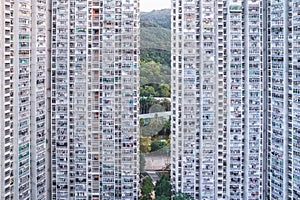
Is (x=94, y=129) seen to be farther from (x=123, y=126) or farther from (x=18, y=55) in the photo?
(x=18, y=55)

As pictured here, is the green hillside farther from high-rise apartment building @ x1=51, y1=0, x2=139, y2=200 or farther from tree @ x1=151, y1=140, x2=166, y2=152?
tree @ x1=151, y1=140, x2=166, y2=152

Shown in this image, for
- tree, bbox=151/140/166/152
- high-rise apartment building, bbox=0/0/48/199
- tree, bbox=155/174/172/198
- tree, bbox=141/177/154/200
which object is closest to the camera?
high-rise apartment building, bbox=0/0/48/199

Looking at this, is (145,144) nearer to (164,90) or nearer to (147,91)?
(147,91)

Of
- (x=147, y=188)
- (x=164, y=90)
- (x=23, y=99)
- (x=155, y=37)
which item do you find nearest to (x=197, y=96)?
(x=164, y=90)

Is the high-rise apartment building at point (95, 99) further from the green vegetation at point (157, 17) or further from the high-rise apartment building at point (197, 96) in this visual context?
the green vegetation at point (157, 17)

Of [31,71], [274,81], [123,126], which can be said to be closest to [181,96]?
[123,126]

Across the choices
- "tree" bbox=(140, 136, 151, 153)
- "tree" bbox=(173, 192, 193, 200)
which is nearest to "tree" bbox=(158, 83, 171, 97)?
"tree" bbox=(140, 136, 151, 153)
